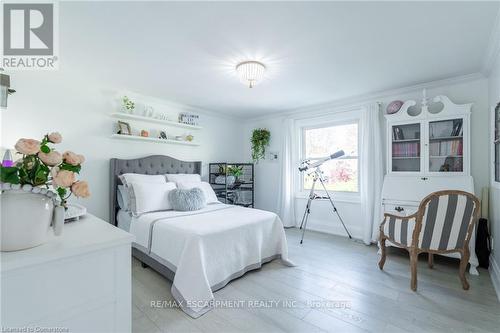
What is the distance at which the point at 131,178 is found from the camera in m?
3.14

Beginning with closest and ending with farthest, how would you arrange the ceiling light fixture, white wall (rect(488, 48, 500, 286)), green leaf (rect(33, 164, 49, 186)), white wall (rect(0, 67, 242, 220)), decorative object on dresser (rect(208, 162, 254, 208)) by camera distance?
green leaf (rect(33, 164, 49, 186)), white wall (rect(488, 48, 500, 286)), the ceiling light fixture, white wall (rect(0, 67, 242, 220)), decorative object on dresser (rect(208, 162, 254, 208))

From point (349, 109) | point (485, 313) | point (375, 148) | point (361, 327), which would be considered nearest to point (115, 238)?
point (361, 327)

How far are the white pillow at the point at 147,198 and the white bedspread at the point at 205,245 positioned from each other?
0.43 feet

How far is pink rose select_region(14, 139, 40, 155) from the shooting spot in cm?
83

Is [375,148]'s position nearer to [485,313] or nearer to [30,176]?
[485,313]

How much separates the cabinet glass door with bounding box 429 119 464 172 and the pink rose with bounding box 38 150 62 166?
12.5 feet

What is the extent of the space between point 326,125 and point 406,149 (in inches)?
55.3

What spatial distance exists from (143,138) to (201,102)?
1151 mm

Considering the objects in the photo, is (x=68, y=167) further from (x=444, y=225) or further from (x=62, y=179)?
(x=444, y=225)

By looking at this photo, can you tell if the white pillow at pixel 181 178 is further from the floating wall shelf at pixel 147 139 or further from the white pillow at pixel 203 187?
the floating wall shelf at pixel 147 139

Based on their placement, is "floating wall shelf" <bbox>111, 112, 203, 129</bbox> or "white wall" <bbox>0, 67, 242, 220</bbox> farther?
"floating wall shelf" <bbox>111, 112, 203, 129</bbox>

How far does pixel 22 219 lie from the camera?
0.85m

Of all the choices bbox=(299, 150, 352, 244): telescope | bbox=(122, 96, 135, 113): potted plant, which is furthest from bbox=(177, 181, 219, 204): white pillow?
bbox=(299, 150, 352, 244): telescope

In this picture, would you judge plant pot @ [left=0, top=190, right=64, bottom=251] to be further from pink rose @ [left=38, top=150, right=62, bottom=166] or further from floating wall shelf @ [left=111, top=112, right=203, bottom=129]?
floating wall shelf @ [left=111, top=112, right=203, bottom=129]
